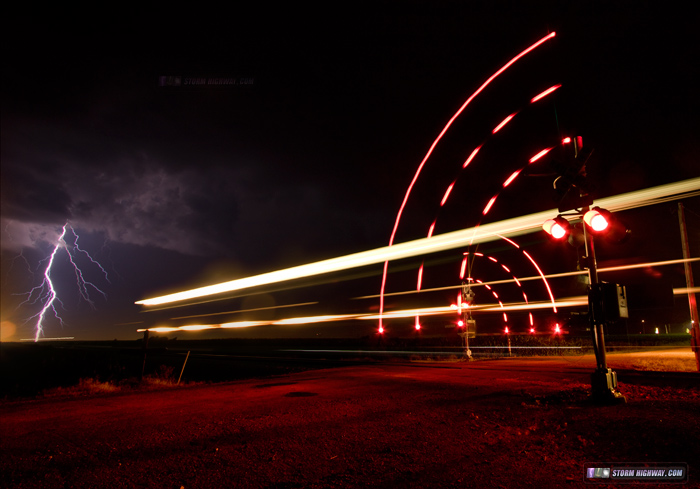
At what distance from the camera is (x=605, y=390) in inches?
293

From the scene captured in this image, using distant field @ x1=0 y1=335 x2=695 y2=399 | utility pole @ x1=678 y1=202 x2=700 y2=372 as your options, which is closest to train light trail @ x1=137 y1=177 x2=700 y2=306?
distant field @ x1=0 y1=335 x2=695 y2=399

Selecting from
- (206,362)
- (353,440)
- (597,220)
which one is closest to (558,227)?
(597,220)

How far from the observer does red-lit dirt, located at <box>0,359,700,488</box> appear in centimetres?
477

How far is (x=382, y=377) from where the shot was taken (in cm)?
1423

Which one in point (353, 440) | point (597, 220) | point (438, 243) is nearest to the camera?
point (353, 440)

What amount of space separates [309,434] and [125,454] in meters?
2.68

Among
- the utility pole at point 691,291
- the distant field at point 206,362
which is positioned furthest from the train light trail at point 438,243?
the utility pole at point 691,291

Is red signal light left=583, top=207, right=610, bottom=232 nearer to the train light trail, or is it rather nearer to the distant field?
the train light trail

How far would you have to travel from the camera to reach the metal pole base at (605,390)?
7.34m

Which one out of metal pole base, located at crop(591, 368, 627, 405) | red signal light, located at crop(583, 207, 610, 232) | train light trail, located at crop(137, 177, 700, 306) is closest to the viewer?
metal pole base, located at crop(591, 368, 627, 405)

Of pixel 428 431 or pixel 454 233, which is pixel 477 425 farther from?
pixel 454 233

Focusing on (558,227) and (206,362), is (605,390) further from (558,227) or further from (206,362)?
(206,362)

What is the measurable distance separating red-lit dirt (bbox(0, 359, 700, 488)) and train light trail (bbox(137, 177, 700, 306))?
18.9 feet

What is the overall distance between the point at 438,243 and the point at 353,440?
12.2 metres
